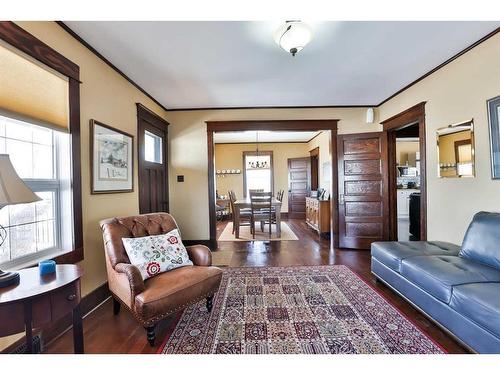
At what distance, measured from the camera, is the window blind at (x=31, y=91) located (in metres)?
1.49

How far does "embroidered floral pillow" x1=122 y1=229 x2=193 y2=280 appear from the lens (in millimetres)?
1967

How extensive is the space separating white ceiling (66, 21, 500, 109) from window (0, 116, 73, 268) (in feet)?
3.40

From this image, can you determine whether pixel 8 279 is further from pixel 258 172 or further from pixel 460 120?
pixel 258 172

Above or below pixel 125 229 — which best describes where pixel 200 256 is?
below

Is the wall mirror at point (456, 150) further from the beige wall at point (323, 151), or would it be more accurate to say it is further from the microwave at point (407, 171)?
the microwave at point (407, 171)

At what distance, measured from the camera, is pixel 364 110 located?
4215 mm

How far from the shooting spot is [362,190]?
4.07m

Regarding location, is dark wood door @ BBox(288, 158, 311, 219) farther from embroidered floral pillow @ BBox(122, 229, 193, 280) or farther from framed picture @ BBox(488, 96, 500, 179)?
embroidered floral pillow @ BBox(122, 229, 193, 280)

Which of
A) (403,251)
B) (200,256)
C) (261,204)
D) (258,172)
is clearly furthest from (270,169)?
(200,256)

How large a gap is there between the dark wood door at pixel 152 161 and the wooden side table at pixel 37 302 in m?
1.97

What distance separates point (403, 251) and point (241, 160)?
20.2ft
